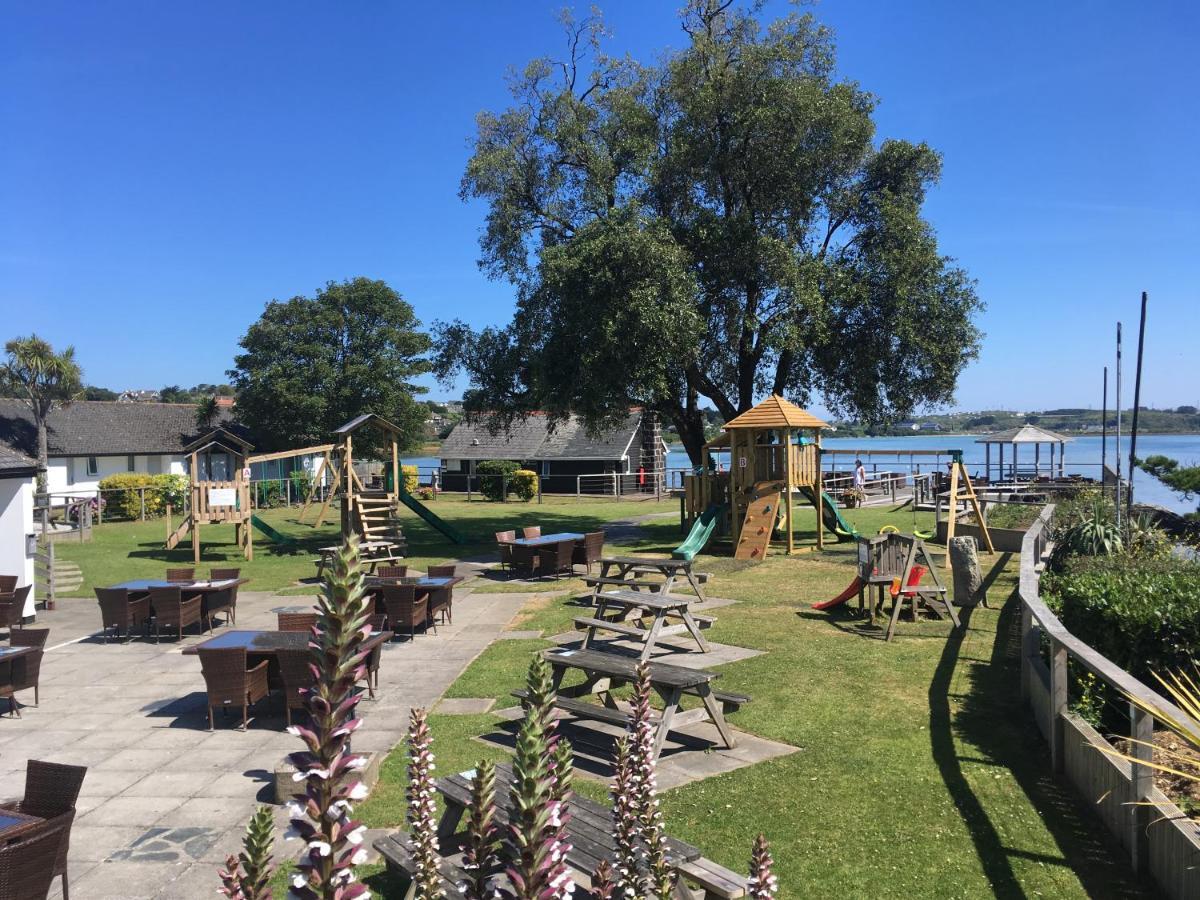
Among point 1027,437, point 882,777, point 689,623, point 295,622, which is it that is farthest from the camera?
point 1027,437

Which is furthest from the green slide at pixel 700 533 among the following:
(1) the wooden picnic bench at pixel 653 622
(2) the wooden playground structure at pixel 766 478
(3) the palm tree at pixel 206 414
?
(3) the palm tree at pixel 206 414

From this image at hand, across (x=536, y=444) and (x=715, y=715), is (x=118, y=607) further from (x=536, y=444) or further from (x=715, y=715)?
(x=536, y=444)

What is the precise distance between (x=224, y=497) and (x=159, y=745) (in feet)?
48.1

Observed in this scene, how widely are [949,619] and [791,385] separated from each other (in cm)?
1219

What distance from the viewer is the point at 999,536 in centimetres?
1878

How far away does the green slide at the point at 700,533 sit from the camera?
1803 centimetres

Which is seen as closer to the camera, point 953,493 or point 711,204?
point 953,493

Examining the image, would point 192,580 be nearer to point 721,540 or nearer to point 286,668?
point 286,668

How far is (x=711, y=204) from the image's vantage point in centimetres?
2231

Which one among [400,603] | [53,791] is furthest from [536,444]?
[53,791]

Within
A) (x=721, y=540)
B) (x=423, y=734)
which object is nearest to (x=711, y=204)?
(x=721, y=540)

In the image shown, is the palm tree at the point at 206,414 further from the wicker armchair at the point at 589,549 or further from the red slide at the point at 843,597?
the red slide at the point at 843,597

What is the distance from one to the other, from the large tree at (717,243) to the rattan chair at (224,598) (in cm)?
941

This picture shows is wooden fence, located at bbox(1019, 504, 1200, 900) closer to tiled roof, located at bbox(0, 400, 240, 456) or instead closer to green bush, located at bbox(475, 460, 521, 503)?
green bush, located at bbox(475, 460, 521, 503)
